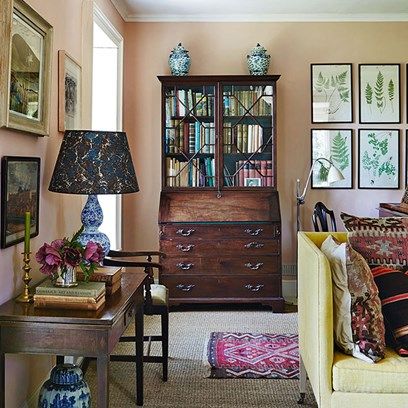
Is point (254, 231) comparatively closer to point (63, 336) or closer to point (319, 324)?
point (319, 324)

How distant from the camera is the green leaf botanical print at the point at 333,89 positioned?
5152 millimetres

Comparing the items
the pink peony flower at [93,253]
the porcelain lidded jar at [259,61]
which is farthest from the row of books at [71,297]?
the porcelain lidded jar at [259,61]

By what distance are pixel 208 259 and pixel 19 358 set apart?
7.65ft

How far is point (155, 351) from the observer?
141 inches

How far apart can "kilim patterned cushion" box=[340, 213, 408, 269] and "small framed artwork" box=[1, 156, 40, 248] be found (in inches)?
60.7

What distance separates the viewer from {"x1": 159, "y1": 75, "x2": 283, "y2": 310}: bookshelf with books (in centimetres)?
458

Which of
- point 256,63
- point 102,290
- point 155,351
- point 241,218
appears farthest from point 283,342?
point 256,63

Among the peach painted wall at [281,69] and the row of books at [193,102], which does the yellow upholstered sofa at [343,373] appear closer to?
the row of books at [193,102]

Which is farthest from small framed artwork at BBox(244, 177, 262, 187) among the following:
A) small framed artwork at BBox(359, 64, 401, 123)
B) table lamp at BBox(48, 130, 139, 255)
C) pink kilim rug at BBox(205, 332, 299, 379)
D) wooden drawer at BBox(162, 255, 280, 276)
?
table lamp at BBox(48, 130, 139, 255)

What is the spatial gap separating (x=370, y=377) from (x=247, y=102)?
3173 mm

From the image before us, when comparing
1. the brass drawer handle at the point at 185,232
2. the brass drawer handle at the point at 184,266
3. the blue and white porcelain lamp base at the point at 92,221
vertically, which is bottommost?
the brass drawer handle at the point at 184,266

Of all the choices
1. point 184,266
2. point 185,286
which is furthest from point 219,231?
point 185,286

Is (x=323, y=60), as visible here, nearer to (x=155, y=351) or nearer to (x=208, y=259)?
(x=208, y=259)

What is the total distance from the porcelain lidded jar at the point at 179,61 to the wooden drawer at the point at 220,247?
5.14ft
